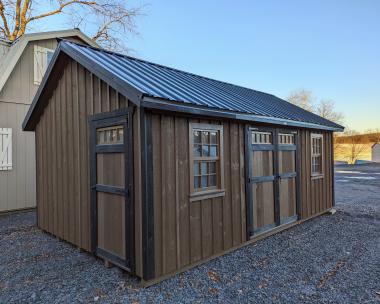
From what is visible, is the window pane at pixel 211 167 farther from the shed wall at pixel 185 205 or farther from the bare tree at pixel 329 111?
the bare tree at pixel 329 111

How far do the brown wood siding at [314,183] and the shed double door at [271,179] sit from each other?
0.41 m

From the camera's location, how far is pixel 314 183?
6.79 m

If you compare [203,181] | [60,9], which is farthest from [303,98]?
[203,181]

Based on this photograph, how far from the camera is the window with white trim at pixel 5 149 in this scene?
7.06 metres

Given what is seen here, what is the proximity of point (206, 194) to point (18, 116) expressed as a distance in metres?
6.25

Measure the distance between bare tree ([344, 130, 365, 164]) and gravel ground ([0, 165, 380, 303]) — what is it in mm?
28653

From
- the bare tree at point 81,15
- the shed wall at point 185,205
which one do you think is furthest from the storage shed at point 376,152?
the shed wall at point 185,205

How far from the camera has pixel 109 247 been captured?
A: 3902 millimetres

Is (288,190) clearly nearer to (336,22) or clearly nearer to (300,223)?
(300,223)

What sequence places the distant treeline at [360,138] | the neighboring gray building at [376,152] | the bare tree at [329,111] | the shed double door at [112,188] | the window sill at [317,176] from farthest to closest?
the bare tree at [329,111], the distant treeline at [360,138], the neighboring gray building at [376,152], the window sill at [317,176], the shed double door at [112,188]

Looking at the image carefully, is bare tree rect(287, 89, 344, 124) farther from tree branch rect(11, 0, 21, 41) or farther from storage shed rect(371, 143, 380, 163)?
tree branch rect(11, 0, 21, 41)

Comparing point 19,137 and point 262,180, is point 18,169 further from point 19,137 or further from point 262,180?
point 262,180

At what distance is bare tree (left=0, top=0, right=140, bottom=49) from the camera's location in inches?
472

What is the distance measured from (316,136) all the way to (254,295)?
16.4 ft
